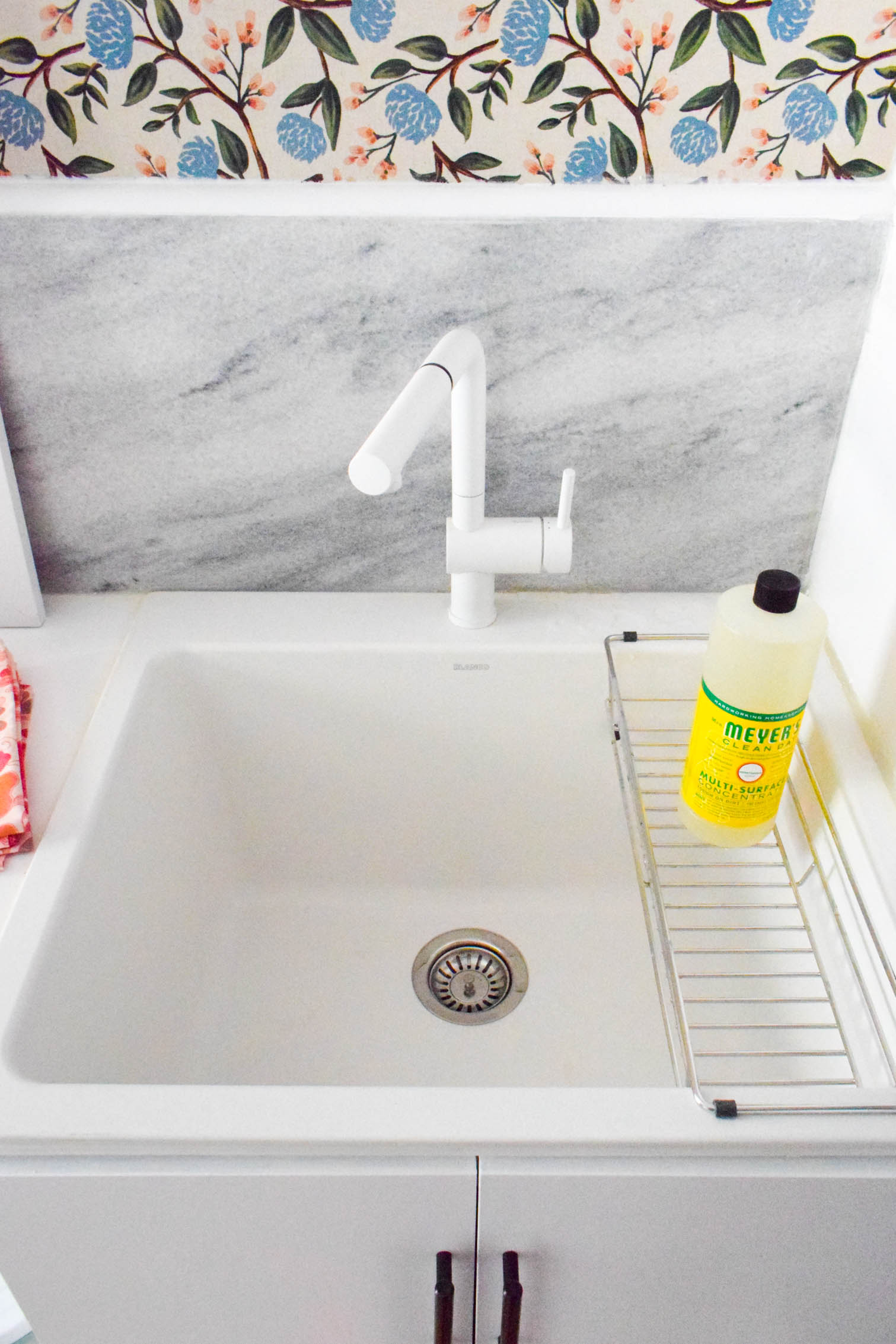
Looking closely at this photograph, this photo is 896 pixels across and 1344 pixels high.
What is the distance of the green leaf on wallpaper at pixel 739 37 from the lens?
2.67ft

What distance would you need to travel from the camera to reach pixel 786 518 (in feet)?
3.46

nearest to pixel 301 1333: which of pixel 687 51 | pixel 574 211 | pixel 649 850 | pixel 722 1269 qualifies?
pixel 722 1269

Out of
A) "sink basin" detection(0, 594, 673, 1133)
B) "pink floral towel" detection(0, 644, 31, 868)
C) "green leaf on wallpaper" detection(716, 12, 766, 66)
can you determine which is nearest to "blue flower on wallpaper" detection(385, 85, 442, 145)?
"green leaf on wallpaper" detection(716, 12, 766, 66)

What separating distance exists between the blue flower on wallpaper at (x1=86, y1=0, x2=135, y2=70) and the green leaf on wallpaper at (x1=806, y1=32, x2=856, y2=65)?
56 centimetres

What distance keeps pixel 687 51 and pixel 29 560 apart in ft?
2.55

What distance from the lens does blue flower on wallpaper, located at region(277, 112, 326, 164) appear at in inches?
33.9

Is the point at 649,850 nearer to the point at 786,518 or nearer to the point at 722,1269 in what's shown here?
the point at 722,1269

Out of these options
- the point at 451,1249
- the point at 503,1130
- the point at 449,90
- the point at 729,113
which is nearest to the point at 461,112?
the point at 449,90

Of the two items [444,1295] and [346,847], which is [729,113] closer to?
[346,847]

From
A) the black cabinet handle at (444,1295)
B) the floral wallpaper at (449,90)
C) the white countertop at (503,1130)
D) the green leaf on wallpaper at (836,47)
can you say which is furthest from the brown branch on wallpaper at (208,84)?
the black cabinet handle at (444,1295)

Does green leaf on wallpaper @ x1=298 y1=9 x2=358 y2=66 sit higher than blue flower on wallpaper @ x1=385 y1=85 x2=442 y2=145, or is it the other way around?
green leaf on wallpaper @ x1=298 y1=9 x2=358 y2=66

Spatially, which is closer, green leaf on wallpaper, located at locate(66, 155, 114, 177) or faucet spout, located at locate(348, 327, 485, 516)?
faucet spout, located at locate(348, 327, 485, 516)

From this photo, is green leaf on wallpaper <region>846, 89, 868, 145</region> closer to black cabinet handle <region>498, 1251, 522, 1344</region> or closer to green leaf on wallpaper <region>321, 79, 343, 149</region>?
green leaf on wallpaper <region>321, 79, 343, 149</region>

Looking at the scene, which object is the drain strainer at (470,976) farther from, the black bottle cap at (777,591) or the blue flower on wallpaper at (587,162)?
the blue flower on wallpaper at (587,162)
